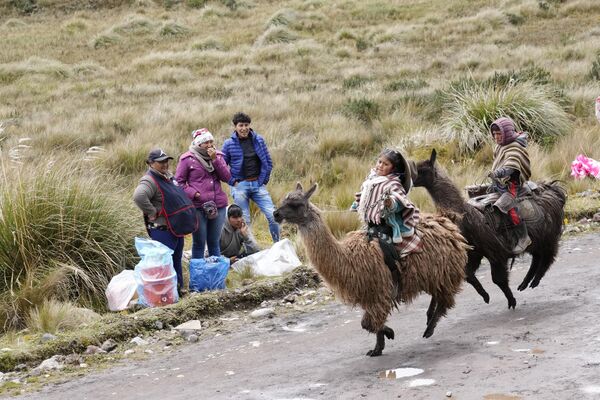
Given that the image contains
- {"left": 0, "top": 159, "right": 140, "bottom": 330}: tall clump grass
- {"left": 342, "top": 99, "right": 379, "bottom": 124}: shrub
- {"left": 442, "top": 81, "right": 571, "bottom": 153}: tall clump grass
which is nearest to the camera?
{"left": 0, "top": 159, "right": 140, "bottom": 330}: tall clump grass

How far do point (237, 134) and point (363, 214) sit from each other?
4798 mm

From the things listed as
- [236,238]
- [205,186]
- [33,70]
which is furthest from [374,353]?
[33,70]

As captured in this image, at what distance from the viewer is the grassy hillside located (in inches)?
620

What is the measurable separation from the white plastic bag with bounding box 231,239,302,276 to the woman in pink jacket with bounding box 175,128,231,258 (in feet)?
1.25

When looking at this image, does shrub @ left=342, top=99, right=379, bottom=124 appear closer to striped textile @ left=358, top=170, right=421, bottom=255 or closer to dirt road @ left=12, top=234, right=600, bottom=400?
dirt road @ left=12, top=234, right=600, bottom=400

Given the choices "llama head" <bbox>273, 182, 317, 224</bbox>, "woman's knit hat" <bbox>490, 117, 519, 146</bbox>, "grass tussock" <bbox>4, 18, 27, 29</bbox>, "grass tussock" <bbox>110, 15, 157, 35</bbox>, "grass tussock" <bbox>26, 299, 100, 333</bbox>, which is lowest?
"grass tussock" <bbox>26, 299, 100, 333</bbox>

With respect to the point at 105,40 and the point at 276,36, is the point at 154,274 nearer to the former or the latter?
the point at 276,36

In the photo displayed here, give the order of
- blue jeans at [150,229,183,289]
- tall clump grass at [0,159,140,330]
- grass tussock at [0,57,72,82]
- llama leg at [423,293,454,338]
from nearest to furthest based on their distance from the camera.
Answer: llama leg at [423,293,454,338], tall clump grass at [0,159,140,330], blue jeans at [150,229,183,289], grass tussock at [0,57,72,82]

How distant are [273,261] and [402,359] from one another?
374 cm

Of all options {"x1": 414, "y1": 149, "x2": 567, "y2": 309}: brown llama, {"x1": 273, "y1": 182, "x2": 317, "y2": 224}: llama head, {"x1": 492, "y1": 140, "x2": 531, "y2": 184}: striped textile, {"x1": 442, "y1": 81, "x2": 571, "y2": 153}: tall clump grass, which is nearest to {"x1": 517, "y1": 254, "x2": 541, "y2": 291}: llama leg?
{"x1": 414, "y1": 149, "x2": 567, "y2": 309}: brown llama

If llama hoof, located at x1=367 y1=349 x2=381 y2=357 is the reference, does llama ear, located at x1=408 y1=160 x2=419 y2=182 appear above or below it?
above

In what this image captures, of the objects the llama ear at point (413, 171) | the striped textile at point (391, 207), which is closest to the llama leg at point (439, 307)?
the striped textile at point (391, 207)

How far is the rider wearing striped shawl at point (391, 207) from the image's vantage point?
22.3 feet

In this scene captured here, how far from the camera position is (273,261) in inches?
402
